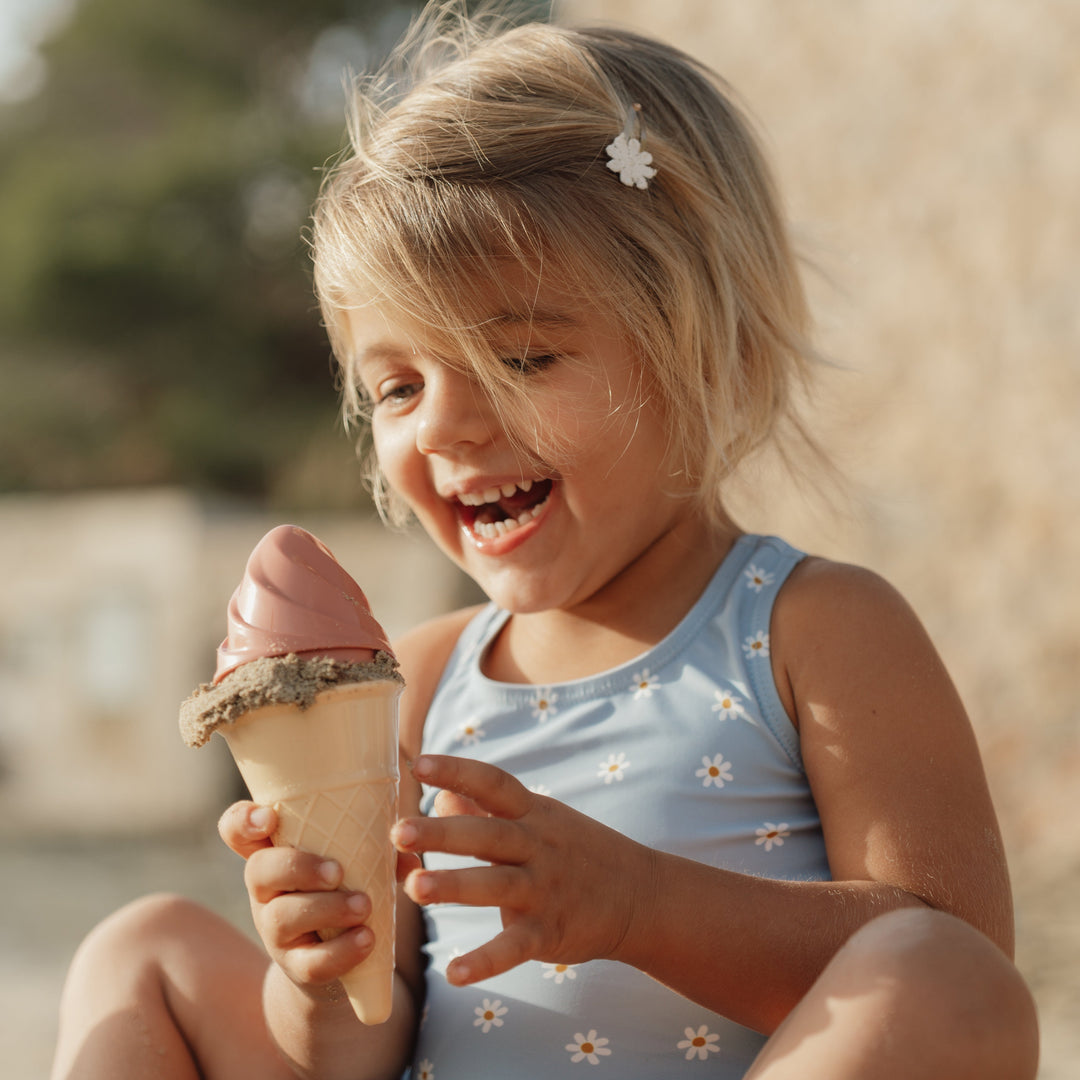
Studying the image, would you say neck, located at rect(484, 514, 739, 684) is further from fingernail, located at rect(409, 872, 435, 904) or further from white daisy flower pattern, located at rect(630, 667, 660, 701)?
fingernail, located at rect(409, 872, 435, 904)

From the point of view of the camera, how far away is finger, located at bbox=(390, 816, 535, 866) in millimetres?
→ 1180

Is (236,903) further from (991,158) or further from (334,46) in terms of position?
(334,46)

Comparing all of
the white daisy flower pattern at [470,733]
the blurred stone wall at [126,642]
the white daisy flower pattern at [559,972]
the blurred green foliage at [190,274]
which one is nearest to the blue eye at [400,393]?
the white daisy flower pattern at [470,733]

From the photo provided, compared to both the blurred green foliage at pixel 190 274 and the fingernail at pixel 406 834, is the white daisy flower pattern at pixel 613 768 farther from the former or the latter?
the blurred green foliage at pixel 190 274

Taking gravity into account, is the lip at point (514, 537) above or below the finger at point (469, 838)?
above

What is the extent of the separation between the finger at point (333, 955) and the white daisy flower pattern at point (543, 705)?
554 mm

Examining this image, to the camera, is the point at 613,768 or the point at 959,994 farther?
the point at 613,768

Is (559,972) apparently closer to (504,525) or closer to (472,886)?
(472,886)

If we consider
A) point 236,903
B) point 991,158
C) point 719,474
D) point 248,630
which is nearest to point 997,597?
point 991,158

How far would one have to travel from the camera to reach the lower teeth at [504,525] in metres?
1.75

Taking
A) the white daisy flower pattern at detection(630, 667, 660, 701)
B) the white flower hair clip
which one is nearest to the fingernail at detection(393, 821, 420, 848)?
the white daisy flower pattern at detection(630, 667, 660, 701)

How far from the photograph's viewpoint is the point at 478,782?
1226 mm

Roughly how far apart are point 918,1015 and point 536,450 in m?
0.87

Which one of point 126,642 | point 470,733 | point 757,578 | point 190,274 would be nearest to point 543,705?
point 470,733
